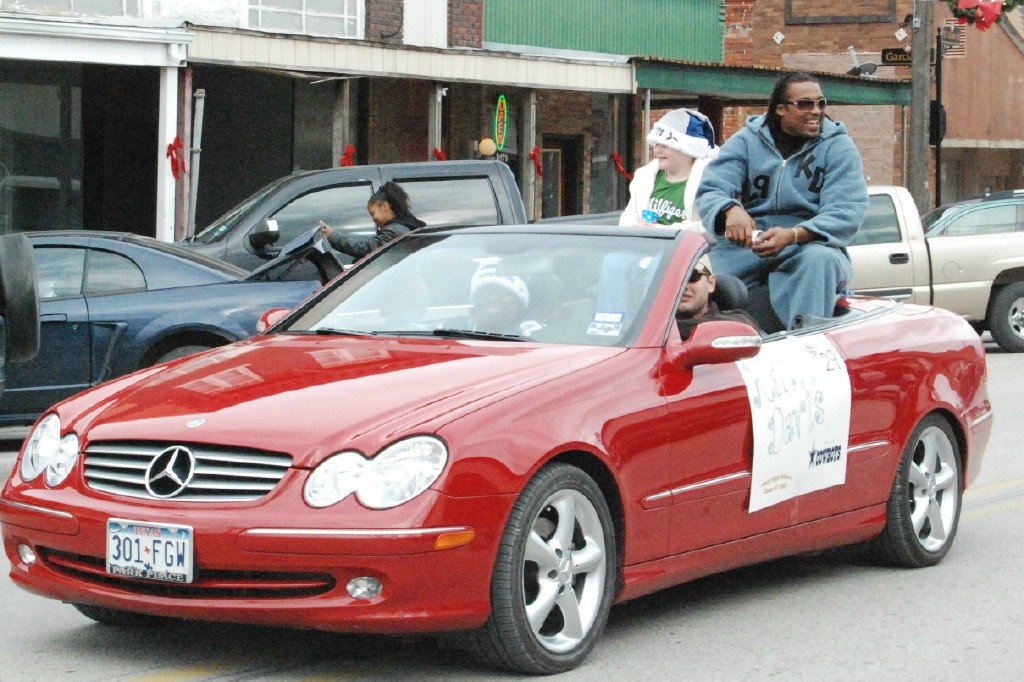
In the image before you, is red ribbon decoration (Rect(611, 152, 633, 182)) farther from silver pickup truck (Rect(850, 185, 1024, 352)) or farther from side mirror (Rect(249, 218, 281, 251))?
side mirror (Rect(249, 218, 281, 251))

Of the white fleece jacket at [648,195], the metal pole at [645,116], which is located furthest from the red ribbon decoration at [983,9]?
the white fleece jacket at [648,195]

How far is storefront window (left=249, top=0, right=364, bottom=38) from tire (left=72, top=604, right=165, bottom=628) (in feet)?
50.3

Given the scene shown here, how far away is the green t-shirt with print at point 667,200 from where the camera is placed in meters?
8.46

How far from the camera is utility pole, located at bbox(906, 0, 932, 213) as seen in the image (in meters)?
26.3

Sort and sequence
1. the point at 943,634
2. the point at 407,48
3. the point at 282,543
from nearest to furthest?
the point at 282,543
the point at 943,634
the point at 407,48

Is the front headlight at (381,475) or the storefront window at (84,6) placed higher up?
the storefront window at (84,6)

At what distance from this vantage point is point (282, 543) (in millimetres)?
4863

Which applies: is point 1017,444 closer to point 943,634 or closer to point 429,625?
point 943,634

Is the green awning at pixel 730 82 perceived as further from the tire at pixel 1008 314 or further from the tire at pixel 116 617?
the tire at pixel 116 617

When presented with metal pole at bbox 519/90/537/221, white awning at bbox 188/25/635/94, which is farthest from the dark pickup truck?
metal pole at bbox 519/90/537/221

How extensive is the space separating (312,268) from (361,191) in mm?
2074

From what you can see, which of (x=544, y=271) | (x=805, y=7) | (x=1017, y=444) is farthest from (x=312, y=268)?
(x=805, y=7)

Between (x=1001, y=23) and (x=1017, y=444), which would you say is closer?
(x=1017, y=444)

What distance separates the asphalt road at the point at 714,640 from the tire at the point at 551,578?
119 millimetres
